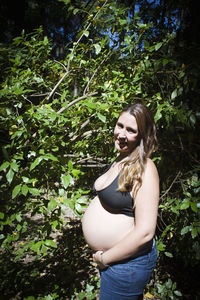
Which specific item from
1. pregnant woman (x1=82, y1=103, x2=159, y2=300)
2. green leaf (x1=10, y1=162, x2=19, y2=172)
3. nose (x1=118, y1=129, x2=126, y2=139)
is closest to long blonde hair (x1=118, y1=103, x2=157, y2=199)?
pregnant woman (x1=82, y1=103, x2=159, y2=300)

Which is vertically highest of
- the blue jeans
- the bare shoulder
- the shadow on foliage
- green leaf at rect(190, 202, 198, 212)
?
the bare shoulder

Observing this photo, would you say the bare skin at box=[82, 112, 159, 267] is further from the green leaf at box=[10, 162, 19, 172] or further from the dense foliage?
the green leaf at box=[10, 162, 19, 172]

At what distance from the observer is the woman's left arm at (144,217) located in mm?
1061

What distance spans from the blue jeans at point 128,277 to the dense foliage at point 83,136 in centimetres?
44

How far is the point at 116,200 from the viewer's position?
3.90ft

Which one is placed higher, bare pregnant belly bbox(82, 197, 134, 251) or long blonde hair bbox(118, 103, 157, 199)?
long blonde hair bbox(118, 103, 157, 199)

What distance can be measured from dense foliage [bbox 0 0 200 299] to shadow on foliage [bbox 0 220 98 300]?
0.01m

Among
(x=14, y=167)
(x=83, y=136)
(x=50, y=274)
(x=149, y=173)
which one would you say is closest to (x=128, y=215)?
(x=149, y=173)

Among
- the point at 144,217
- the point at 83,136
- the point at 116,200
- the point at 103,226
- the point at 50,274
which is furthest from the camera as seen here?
the point at 50,274

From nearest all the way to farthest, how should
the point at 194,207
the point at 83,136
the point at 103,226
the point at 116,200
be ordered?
the point at 116,200
the point at 103,226
the point at 194,207
the point at 83,136

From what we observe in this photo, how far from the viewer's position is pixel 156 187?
3.59 ft

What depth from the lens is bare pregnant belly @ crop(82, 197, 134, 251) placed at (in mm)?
1216

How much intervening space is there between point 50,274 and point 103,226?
2.07 metres

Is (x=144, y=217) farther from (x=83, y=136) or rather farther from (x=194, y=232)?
(x=83, y=136)
